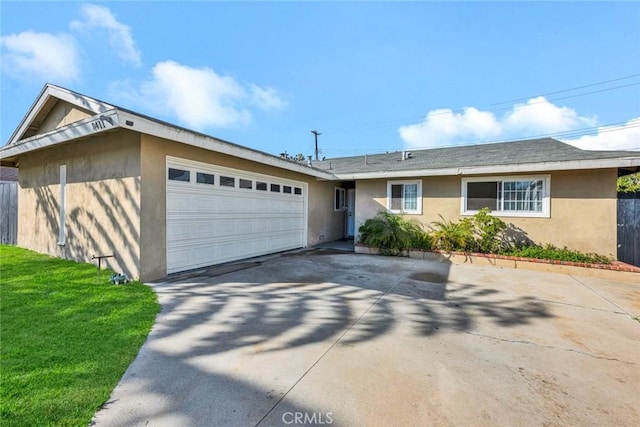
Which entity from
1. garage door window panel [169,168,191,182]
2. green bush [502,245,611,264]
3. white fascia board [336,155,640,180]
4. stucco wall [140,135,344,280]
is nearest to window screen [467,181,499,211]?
white fascia board [336,155,640,180]

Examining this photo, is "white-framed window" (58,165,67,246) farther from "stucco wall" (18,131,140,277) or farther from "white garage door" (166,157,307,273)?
"white garage door" (166,157,307,273)

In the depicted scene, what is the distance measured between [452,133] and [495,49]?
14.1 meters

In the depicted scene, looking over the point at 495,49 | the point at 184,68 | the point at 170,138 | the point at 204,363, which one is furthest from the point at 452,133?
the point at 204,363

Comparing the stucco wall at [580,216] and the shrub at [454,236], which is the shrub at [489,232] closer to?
the shrub at [454,236]

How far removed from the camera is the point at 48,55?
8.07 meters

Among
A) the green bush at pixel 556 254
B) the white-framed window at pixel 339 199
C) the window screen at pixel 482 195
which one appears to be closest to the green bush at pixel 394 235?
the window screen at pixel 482 195

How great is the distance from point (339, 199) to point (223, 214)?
662cm

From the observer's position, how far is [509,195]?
8336 millimetres

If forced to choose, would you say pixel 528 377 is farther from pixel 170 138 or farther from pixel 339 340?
pixel 170 138

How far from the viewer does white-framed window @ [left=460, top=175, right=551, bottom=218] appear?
7.92 metres

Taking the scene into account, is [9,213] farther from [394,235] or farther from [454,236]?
[454,236]

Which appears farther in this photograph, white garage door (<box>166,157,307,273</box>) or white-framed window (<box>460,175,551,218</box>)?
white-framed window (<box>460,175,551,218</box>)

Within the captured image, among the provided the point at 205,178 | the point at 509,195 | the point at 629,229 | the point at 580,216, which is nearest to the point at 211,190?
the point at 205,178

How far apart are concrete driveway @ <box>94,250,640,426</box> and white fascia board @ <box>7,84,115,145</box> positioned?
11.2 feet
